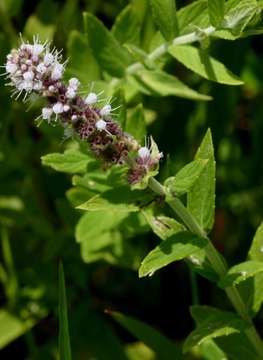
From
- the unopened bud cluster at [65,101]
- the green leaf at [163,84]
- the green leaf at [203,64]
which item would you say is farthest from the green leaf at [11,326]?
the unopened bud cluster at [65,101]

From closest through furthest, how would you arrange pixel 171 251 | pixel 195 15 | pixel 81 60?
pixel 171 251 < pixel 195 15 < pixel 81 60

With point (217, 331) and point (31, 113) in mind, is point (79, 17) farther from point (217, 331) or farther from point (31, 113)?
point (217, 331)

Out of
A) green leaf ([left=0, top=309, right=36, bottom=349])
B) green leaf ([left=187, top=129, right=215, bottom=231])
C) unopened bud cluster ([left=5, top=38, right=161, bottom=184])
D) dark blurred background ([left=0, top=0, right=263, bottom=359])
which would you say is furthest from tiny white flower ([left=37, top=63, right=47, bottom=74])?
green leaf ([left=0, top=309, right=36, bottom=349])

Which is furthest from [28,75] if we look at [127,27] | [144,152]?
[127,27]

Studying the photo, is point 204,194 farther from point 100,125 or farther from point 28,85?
point 28,85

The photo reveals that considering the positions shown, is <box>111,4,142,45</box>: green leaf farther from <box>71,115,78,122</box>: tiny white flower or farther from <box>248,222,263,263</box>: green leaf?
<box>71,115,78,122</box>: tiny white flower

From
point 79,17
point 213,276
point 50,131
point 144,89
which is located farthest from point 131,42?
point 213,276
